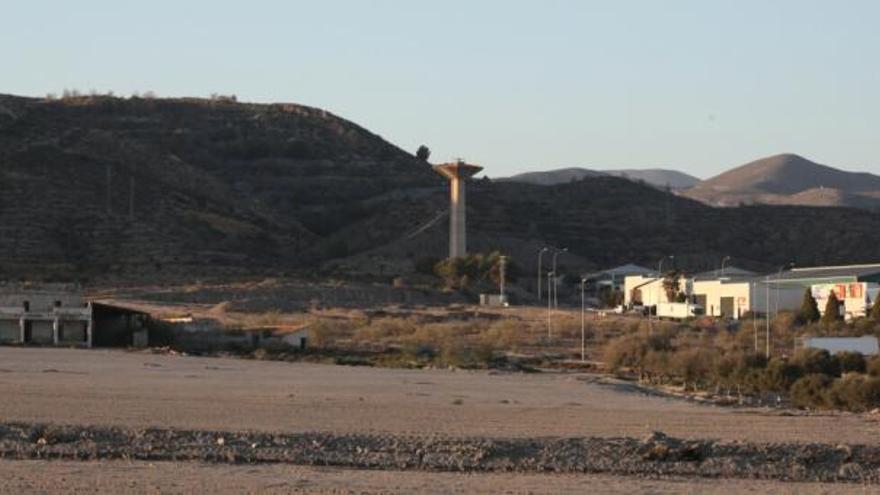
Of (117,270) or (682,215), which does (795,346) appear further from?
(682,215)

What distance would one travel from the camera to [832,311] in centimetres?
7600

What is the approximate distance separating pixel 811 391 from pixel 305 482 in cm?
2532

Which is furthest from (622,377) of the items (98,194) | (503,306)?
(98,194)

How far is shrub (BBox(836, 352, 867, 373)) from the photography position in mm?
51469

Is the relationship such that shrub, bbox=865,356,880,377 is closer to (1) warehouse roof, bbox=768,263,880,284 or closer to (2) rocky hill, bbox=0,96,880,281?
(1) warehouse roof, bbox=768,263,880,284

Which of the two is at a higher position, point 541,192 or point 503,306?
point 541,192

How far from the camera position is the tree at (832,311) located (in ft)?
244

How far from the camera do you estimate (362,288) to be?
94.1m

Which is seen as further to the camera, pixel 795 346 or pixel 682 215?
pixel 682 215

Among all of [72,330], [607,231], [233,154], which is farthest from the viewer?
[233,154]

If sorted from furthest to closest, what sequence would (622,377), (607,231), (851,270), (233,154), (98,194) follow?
(233,154) → (607,231) → (98,194) → (851,270) → (622,377)

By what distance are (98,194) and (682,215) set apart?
50516 millimetres

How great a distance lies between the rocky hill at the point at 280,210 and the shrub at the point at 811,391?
5363 cm

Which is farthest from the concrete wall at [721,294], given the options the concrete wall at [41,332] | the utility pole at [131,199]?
the utility pole at [131,199]
